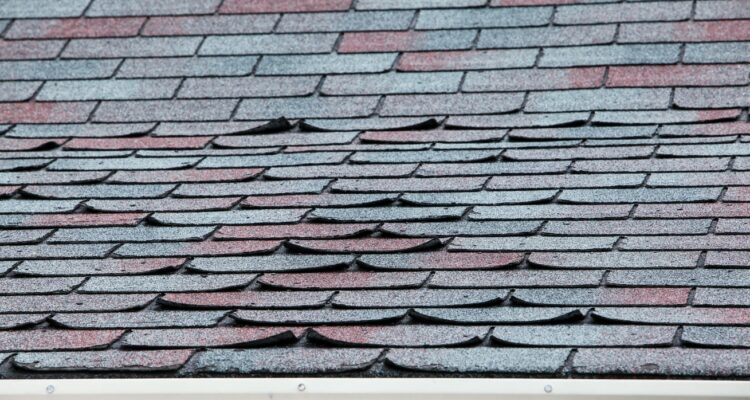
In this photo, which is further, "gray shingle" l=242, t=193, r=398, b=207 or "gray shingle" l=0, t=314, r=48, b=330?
"gray shingle" l=242, t=193, r=398, b=207

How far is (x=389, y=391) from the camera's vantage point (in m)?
2.57

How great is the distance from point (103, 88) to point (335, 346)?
5.68 feet

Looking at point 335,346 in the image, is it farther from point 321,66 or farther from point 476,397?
point 321,66

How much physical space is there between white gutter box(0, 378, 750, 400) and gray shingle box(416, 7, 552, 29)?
190cm

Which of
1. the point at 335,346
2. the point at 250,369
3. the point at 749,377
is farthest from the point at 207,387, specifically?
the point at 749,377

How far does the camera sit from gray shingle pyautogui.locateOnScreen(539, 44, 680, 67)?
407 cm

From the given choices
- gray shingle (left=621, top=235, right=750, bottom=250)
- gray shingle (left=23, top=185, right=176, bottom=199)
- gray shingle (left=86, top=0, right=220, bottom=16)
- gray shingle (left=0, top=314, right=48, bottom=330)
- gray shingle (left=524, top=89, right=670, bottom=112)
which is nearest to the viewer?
gray shingle (left=0, top=314, right=48, bottom=330)

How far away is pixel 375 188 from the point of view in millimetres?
3594

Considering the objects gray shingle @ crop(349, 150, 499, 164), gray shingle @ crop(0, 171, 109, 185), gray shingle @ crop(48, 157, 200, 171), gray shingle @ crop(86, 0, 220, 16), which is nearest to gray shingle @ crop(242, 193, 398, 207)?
gray shingle @ crop(349, 150, 499, 164)

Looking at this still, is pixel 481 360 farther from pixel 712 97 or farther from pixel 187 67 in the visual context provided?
pixel 187 67

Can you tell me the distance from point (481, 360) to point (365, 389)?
227mm

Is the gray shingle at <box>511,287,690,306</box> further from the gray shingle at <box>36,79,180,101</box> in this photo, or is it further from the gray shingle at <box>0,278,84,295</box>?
the gray shingle at <box>36,79,180,101</box>

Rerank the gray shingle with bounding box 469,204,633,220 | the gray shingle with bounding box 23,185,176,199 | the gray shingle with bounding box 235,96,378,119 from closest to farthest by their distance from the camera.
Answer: the gray shingle with bounding box 469,204,633,220 → the gray shingle with bounding box 23,185,176,199 → the gray shingle with bounding box 235,96,378,119

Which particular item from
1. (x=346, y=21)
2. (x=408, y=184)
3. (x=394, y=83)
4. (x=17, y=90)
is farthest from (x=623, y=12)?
(x=17, y=90)
